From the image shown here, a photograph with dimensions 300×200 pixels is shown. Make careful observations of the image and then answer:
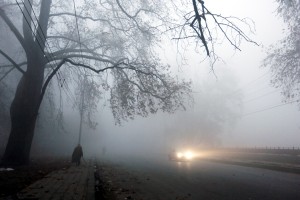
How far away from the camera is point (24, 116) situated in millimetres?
19406

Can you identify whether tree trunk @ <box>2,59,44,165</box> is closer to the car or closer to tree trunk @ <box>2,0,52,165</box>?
tree trunk @ <box>2,0,52,165</box>

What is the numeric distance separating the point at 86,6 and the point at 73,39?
235cm

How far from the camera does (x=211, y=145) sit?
70.7m

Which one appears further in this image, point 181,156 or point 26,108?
point 181,156

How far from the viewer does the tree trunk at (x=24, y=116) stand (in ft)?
61.3

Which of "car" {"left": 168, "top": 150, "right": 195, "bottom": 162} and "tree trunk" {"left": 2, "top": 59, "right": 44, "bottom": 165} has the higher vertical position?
"tree trunk" {"left": 2, "top": 59, "right": 44, "bottom": 165}

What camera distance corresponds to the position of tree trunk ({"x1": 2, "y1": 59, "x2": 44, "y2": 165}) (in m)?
Result: 18.7

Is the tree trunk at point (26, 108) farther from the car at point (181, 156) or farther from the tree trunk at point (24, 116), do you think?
the car at point (181, 156)

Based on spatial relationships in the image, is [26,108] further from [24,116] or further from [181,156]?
[181,156]

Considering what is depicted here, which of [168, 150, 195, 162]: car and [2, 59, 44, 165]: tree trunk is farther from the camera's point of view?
[168, 150, 195, 162]: car

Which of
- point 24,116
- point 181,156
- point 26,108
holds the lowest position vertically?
point 181,156

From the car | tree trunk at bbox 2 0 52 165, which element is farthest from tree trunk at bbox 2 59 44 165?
the car

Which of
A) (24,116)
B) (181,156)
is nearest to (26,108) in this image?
(24,116)

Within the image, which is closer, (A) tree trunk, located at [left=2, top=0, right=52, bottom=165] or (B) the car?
(A) tree trunk, located at [left=2, top=0, right=52, bottom=165]
